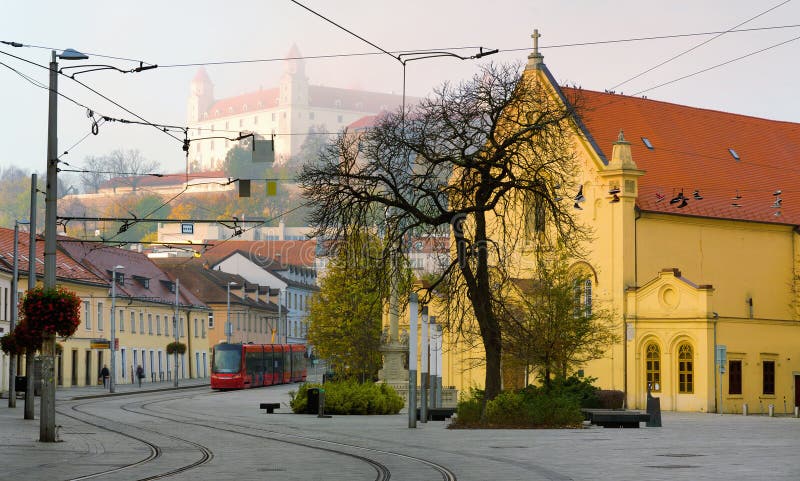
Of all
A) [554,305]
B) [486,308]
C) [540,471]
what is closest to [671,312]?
[554,305]

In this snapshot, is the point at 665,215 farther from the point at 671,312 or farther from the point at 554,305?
the point at 554,305

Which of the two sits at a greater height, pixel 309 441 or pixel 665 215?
pixel 665 215

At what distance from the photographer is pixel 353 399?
1884 inches

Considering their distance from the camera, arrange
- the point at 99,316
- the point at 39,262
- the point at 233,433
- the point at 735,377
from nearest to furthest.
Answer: the point at 233,433, the point at 735,377, the point at 39,262, the point at 99,316

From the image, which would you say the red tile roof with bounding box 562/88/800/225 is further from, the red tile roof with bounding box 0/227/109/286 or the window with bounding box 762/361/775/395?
the red tile roof with bounding box 0/227/109/286

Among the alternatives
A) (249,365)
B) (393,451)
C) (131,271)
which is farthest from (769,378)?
(131,271)

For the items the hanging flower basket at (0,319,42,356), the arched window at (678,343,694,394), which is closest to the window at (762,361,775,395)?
the arched window at (678,343,694,394)

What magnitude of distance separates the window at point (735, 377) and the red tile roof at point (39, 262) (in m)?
33.4

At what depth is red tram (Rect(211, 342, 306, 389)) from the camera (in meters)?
83.9

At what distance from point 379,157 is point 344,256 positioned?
3.28 metres

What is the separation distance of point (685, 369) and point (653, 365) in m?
1.80

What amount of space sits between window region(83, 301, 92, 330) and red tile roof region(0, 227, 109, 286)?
1470 millimetres

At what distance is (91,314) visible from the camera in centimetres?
8669

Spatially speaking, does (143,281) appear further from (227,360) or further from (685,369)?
(685,369)
